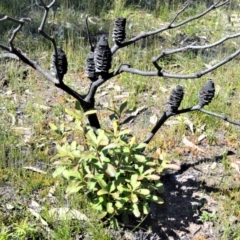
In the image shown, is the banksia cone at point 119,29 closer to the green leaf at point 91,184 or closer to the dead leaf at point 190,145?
the green leaf at point 91,184

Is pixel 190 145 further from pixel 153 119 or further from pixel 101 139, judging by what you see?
pixel 101 139

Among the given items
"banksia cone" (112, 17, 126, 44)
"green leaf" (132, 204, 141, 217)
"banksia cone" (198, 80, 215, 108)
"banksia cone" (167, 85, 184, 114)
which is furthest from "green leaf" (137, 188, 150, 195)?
"banksia cone" (112, 17, 126, 44)

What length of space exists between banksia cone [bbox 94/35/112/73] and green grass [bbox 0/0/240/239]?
91cm

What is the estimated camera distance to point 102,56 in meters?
2.67

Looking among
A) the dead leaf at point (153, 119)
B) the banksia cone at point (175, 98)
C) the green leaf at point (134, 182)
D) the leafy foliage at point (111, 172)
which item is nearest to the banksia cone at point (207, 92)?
→ the banksia cone at point (175, 98)

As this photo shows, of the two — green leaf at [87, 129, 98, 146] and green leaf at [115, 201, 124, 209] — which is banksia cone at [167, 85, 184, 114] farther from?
green leaf at [115, 201, 124, 209]

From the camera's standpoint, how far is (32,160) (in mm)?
3652

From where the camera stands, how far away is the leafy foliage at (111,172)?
2.86 metres

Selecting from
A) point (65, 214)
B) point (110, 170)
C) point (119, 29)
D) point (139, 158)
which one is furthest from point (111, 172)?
point (119, 29)

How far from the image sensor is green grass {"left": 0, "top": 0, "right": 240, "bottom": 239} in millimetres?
3291

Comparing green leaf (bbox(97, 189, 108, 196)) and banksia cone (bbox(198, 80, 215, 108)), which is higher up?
banksia cone (bbox(198, 80, 215, 108))

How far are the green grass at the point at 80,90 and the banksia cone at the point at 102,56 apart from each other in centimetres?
91

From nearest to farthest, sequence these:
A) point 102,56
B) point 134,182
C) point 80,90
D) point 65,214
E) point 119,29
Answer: point 102,56 < point 119,29 < point 134,182 < point 65,214 < point 80,90

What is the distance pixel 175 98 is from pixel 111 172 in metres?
0.65
